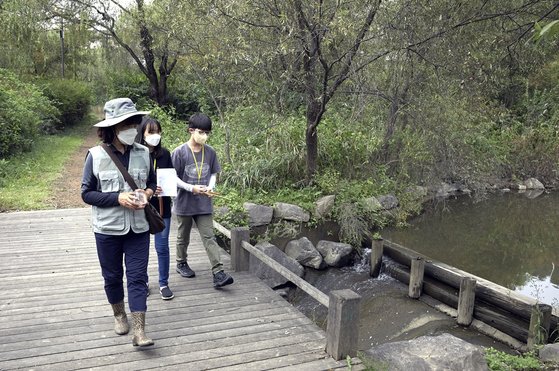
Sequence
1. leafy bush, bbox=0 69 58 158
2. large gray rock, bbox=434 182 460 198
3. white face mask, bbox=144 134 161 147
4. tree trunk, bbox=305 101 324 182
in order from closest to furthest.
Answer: white face mask, bbox=144 134 161 147 → tree trunk, bbox=305 101 324 182 → large gray rock, bbox=434 182 460 198 → leafy bush, bbox=0 69 58 158

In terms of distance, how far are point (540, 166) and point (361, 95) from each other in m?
11.3

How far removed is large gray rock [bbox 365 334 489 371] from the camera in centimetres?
363

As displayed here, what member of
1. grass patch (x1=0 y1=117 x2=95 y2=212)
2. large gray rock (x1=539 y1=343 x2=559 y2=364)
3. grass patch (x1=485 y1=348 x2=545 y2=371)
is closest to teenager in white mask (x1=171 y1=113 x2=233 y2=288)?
grass patch (x1=485 y1=348 x2=545 y2=371)

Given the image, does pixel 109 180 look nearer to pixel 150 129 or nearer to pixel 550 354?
pixel 150 129

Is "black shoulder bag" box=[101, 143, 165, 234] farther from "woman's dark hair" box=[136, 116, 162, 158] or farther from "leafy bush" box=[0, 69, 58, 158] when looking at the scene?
"leafy bush" box=[0, 69, 58, 158]

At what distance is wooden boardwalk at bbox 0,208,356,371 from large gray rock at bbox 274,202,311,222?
366 cm

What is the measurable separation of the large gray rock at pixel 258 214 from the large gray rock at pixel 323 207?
106 cm

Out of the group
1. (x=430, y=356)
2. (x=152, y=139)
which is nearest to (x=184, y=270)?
(x=152, y=139)

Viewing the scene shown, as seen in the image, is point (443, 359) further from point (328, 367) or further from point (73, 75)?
point (73, 75)

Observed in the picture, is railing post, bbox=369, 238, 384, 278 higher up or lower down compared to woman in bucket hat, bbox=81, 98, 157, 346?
lower down

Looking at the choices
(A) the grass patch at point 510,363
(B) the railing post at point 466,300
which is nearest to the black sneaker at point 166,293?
(A) the grass patch at point 510,363

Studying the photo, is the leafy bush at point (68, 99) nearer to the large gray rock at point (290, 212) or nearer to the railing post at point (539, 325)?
the large gray rock at point (290, 212)

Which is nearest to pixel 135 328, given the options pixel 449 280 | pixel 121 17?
pixel 449 280

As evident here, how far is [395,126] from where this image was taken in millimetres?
11133
